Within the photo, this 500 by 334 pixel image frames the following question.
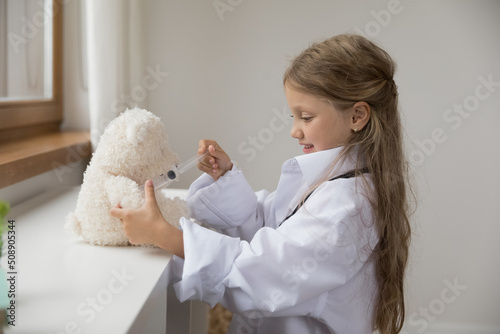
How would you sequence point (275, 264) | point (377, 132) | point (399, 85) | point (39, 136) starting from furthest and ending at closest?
1. point (399, 85)
2. point (39, 136)
3. point (377, 132)
4. point (275, 264)

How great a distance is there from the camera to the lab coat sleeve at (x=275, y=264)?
2.68 ft

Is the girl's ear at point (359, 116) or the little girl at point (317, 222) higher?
the girl's ear at point (359, 116)

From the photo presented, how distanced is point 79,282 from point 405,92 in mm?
1502

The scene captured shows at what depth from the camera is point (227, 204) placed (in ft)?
3.65

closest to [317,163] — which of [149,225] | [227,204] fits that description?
[227,204]

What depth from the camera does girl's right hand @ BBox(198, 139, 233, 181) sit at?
1113mm

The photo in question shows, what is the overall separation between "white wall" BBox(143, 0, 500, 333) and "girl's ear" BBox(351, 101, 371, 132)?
2.87ft

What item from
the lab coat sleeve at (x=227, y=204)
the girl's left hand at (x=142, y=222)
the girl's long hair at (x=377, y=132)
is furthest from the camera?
the lab coat sleeve at (x=227, y=204)

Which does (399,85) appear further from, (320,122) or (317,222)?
(317,222)

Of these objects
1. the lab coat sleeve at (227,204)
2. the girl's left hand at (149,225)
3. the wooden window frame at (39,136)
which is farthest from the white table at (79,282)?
the lab coat sleeve at (227,204)

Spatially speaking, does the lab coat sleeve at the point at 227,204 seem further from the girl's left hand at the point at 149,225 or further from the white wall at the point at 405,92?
the white wall at the point at 405,92

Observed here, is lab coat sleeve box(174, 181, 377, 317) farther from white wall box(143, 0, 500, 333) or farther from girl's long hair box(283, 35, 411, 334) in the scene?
white wall box(143, 0, 500, 333)

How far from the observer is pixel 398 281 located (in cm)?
100

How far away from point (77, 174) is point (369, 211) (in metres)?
0.94
